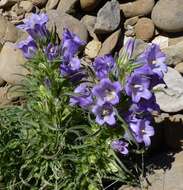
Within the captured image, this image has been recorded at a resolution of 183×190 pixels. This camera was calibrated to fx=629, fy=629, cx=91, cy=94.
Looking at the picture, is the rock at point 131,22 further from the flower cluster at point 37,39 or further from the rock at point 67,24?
the flower cluster at point 37,39

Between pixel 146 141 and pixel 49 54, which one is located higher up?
pixel 49 54

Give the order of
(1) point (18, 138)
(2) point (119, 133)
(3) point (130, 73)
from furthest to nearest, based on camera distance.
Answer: (1) point (18, 138) → (2) point (119, 133) → (3) point (130, 73)

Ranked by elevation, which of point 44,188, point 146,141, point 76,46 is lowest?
point 44,188

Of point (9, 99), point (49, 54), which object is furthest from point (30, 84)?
point (9, 99)

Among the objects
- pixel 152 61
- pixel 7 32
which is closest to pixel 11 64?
pixel 7 32

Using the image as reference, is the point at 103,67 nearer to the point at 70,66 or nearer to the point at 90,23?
the point at 70,66

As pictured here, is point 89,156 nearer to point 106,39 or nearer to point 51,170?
point 51,170
